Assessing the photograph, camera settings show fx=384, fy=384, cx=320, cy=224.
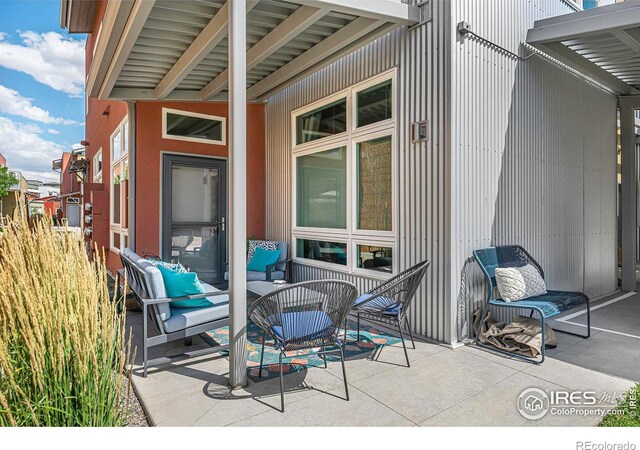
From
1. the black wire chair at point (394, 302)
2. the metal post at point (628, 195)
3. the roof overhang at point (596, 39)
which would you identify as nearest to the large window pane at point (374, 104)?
the roof overhang at point (596, 39)

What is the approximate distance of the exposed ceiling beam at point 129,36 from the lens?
3438 millimetres

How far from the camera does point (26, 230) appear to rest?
2.09 metres

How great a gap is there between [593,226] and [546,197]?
179 centimetres

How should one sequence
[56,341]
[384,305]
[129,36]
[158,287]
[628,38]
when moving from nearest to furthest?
[56,341]
[158,287]
[384,305]
[129,36]
[628,38]

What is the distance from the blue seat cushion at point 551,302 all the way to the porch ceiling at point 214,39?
3.02 meters

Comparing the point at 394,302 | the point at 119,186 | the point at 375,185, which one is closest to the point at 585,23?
the point at 375,185

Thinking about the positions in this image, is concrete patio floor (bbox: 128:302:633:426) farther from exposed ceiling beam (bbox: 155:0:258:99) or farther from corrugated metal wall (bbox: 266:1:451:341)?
exposed ceiling beam (bbox: 155:0:258:99)

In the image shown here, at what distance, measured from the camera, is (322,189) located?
18.5ft

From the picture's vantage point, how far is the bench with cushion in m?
3.12

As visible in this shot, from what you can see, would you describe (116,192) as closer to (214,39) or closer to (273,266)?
(273,266)

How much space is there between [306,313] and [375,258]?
6.71 feet
